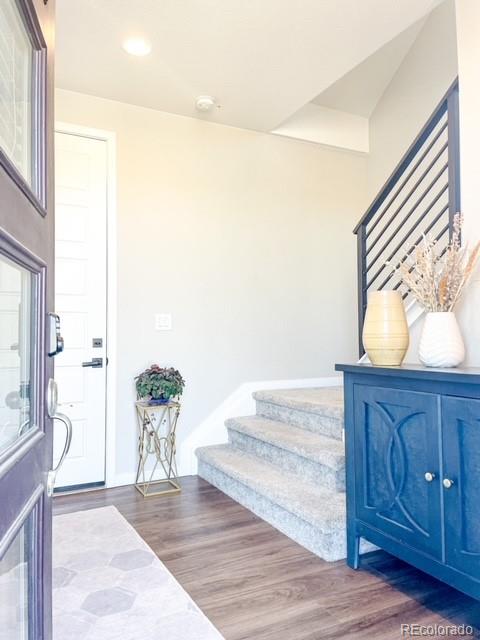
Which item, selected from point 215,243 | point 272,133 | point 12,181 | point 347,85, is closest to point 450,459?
point 12,181

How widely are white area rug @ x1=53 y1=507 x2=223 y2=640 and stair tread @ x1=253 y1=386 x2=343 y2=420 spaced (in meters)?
1.32

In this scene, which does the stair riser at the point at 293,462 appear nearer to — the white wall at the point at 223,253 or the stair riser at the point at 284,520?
the stair riser at the point at 284,520

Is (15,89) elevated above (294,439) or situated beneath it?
elevated above

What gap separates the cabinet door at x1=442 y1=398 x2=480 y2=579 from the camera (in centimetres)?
152

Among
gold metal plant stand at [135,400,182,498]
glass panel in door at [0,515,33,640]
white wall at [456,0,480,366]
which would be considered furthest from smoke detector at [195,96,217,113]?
glass panel in door at [0,515,33,640]

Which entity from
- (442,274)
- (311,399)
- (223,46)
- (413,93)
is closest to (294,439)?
(311,399)

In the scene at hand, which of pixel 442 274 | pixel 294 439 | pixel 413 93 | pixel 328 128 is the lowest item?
pixel 294 439

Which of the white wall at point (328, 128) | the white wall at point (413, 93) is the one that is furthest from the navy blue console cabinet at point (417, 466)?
the white wall at point (413, 93)

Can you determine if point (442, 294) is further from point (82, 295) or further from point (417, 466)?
point (82, 295)

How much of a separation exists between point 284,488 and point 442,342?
125 cm

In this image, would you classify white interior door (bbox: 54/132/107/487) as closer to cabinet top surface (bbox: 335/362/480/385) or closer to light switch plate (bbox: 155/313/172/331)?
light switch plate (bbox: 155/313/172/331)

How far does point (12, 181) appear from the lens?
2.36 feet

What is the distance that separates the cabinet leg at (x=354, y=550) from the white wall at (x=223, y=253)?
5.53ft

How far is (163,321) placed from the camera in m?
3.46
